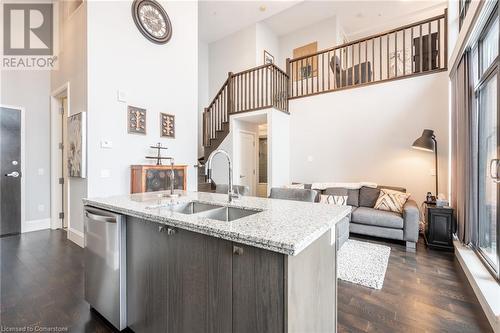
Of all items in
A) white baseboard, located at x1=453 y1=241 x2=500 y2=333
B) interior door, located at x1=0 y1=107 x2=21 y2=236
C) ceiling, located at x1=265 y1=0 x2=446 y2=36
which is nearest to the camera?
white baseboard, located at x1=453 y1=241 x2=500 y2=333

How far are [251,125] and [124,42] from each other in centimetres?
356

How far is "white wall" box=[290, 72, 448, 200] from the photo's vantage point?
423cm

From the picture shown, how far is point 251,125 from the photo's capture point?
21.3ft

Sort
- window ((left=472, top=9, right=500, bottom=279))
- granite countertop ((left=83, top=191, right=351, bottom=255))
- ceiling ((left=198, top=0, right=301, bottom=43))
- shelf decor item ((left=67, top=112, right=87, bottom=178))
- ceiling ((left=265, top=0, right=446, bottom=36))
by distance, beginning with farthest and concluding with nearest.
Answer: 1. ceiling ((left=265, top=0, right=446, bottom=36))
2. ceiling ((left=198, top=0, right=301, bottom=43))
3. shelf decor item ((left=67, top=112, right=87, bottom=178))
4. window ((left=472, top=9, right=500, bottom=279))
5. granite countertop ((left=83, top=191, right=351, bottom=255))

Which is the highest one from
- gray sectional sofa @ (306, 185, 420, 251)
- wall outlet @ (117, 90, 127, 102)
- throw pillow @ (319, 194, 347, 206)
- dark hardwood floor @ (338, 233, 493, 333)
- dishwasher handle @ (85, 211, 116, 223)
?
wall outlet @ (117, 90, 127, 102)

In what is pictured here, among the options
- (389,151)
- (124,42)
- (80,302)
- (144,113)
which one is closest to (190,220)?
(80,302)

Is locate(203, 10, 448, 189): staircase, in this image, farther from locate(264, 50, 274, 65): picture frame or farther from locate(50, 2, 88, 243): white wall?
locate(50, 2, 88, 243): white wall

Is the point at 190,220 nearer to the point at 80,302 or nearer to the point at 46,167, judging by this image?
the point at 80,302

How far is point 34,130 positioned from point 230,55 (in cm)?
523

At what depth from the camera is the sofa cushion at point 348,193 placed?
4.37 meters

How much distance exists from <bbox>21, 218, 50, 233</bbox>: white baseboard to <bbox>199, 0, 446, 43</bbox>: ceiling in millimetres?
5850

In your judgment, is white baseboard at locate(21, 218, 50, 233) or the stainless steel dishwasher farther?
white baseboard at locate(21, 218, 50, 233)

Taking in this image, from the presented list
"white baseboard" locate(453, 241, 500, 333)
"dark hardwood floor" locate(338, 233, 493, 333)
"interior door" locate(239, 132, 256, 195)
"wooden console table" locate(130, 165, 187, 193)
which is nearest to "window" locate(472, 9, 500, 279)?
"white baseboard" locate(453, 241, 500, 333)

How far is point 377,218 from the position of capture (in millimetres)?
3641
